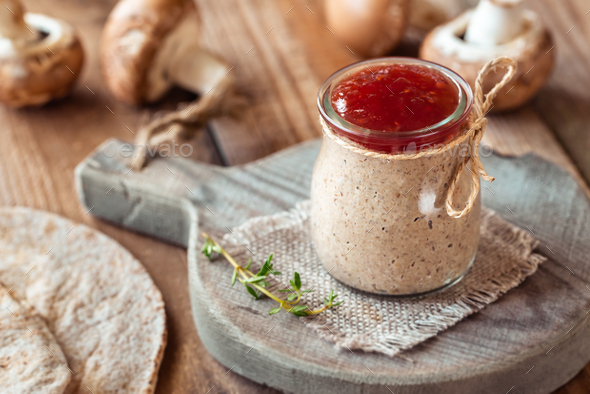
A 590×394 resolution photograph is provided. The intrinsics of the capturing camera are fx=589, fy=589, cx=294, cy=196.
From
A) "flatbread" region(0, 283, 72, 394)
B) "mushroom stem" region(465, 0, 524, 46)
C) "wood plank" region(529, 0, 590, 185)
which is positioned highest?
"mushroom stem" region(465, 0, 524, 46)

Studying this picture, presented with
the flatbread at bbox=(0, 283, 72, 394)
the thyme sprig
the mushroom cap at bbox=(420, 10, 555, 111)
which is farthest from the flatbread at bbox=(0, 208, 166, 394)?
the mushroom cap at bbox=(420, 10, 555, 111)

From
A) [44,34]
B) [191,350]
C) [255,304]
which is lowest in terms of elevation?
[191,350]

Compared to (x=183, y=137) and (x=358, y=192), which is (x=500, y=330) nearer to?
(x=358, y=192)

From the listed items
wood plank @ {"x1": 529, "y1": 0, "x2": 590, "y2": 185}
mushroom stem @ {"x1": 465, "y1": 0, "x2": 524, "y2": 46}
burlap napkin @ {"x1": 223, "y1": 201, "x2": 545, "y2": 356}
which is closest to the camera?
burlap napkin @ {"x1": 223, "y1": 201, "x2": 545, "y2": 356}

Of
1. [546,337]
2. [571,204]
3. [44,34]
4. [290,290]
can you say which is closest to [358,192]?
[290,290]

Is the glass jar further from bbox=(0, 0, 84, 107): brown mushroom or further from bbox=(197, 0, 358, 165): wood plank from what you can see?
bbox=(0, 0, 84, 107): brown mushroom

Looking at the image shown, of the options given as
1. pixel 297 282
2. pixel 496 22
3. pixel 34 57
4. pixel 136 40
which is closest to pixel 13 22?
pixel 34 57

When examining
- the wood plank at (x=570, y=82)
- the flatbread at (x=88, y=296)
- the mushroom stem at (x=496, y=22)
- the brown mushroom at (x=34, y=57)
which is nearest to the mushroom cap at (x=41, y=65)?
the brown mushroom at (x=34, y=57)

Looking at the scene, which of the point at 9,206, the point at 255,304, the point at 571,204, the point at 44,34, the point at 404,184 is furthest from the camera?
the point at 44,34
